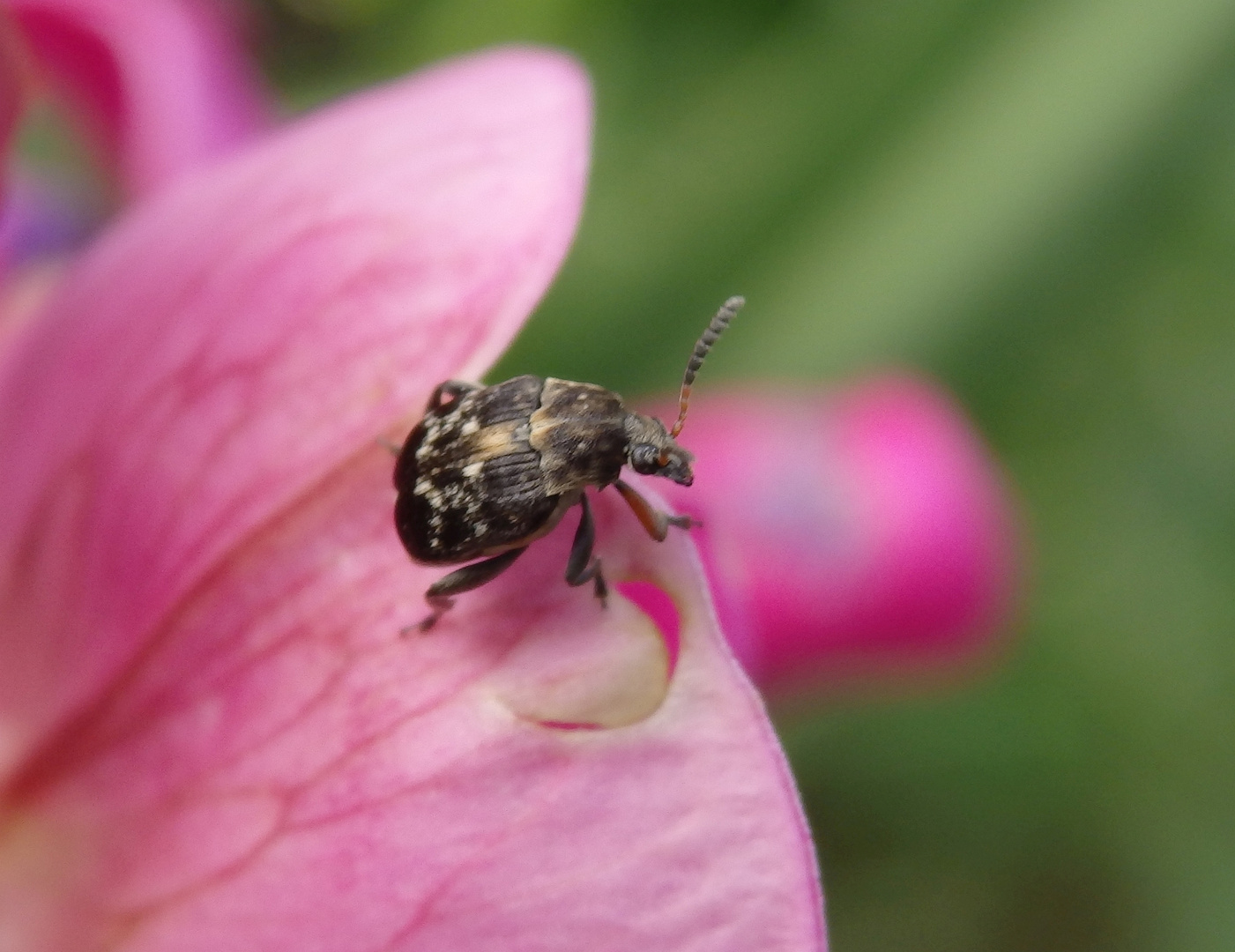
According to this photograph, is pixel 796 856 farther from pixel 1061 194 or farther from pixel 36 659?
pixel 1061 194

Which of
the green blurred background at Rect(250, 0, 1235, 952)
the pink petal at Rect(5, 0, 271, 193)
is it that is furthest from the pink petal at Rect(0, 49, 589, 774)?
the green blurred background at Rect(250, 0, 1235, 952)

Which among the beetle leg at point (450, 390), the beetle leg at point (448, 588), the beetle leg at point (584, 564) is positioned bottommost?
the beetle leg at point (448, 588)

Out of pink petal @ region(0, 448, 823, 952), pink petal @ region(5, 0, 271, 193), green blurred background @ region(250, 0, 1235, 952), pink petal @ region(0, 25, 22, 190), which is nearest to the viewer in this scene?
pink petal @ region(0, 448, 823, 952)

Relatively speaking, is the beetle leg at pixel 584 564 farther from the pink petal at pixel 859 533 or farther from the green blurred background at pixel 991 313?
the green blurred background at pixel 991 313

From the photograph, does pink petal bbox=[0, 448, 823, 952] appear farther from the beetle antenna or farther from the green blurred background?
the green blurred background

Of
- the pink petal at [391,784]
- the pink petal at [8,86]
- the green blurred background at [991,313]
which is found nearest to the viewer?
the pink petal at [391,784]

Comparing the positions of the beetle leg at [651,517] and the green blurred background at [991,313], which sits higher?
the beetle leg at [651,517]

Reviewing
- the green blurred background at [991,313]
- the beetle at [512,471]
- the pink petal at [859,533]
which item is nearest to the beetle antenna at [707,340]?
the beetle at [512,471]

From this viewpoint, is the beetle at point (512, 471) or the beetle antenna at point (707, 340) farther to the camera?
the beetle antenna at point (707, 340)
